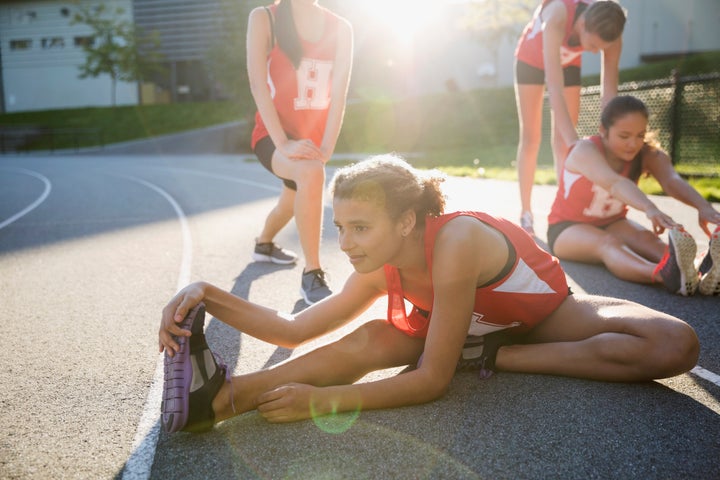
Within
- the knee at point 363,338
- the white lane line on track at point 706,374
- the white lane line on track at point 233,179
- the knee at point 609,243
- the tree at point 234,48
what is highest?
the tree at point 234,48

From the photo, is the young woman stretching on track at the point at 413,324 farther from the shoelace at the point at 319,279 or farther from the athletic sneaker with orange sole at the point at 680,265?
the shoelace at the point at 319,279

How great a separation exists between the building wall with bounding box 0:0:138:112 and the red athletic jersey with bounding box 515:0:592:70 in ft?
140

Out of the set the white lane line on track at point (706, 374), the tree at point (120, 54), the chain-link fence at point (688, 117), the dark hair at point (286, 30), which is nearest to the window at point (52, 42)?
the tree at point (120, 54)

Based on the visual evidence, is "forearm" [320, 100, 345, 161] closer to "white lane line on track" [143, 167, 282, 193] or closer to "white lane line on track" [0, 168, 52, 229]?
"white lane line on track" [0, 168, 52, 229]

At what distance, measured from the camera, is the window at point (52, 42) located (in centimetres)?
4578

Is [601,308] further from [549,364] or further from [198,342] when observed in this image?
[198,342]

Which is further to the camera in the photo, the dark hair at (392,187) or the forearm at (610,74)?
the forearm at (610,74)

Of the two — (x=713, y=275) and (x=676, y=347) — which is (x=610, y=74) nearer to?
(x=713, y=275)

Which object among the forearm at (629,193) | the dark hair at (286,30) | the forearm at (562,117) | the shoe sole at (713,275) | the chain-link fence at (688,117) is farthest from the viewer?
the chain-link fence at (688,117)

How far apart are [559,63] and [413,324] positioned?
11.0 ft

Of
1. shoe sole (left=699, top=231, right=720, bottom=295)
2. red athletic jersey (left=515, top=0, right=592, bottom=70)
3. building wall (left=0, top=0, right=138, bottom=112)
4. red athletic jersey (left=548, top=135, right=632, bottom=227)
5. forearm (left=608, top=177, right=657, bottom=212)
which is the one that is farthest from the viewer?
building wall (left=0, top=0, right=138, bottom=112)

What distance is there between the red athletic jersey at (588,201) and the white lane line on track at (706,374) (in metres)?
1.89

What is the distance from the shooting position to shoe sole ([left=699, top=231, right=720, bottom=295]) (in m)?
3.48

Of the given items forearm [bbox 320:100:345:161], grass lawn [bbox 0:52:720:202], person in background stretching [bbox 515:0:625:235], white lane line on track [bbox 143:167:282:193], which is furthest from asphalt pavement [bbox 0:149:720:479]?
grass lawn [bbox 0:52:720:202]
